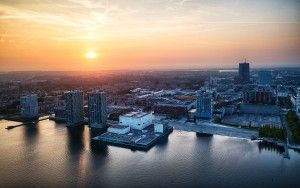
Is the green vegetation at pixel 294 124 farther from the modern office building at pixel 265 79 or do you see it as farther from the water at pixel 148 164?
the modern office building at pixel 265 79

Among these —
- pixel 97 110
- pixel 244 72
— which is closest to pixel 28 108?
pixel 97 110

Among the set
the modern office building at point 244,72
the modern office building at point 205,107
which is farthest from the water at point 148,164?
the modern office building at point 244,72

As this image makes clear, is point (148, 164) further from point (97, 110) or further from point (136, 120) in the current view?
point (97, 110)

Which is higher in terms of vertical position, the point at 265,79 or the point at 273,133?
the point at 265,79

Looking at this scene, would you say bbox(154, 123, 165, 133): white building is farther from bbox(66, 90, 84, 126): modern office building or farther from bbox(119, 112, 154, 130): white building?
bbox(66, 90, 84, 126): modern office building

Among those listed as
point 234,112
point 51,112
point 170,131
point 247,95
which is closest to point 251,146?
point 170,131
